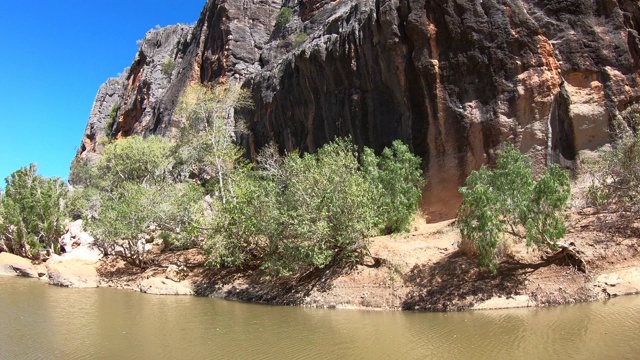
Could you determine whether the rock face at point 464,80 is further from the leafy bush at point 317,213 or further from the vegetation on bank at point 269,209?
the leafy bush at point 317,213

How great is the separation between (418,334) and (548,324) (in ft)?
11.0

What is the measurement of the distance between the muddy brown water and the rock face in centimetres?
987

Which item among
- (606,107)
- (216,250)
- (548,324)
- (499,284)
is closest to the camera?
(548,324)

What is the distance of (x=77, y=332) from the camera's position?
1468cm

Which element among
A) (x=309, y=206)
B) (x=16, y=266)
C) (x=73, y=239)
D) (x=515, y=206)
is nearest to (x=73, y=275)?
(x=16, y=266)

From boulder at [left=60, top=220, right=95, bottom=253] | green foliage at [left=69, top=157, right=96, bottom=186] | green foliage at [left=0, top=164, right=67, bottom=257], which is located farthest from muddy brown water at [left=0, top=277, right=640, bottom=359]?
green foliage at [left=69, top=157, right=96, bottom=186]

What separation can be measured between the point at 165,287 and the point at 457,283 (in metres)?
14.8

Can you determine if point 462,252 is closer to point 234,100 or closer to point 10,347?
point 10,347

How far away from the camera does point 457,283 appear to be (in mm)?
16703

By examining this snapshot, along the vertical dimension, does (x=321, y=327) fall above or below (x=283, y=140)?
below

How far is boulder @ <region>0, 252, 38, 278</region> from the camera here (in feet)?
107

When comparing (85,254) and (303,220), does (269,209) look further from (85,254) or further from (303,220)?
(85,254)

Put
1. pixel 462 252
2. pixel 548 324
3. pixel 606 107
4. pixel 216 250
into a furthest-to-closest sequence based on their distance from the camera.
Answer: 1. pixel 216 250
2. pixel 606 107
3. pixel 462 252
4. pixel 548 324

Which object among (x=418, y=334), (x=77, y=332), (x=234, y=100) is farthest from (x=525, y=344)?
(x=234, y=100)
